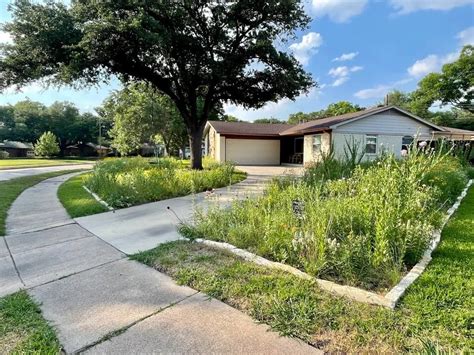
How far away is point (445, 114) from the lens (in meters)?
34.6

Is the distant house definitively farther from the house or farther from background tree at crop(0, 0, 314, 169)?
background tree at crop(0, 0, 314, 169)

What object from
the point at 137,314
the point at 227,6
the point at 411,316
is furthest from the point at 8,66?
the point at 411,316

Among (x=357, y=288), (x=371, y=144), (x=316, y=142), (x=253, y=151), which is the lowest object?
(x=357, y=288)

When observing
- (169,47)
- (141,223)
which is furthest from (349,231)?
(169,47)

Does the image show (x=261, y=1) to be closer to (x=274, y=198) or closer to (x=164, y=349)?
(x=274, y=198)

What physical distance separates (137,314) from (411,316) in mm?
2432

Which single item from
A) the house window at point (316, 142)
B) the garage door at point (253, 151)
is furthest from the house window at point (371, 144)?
the garage door at point (253, 151)

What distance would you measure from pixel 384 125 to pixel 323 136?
402 cm

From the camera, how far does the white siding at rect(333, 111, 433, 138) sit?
1814 centimetres

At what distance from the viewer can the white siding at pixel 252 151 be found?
80.7 feet

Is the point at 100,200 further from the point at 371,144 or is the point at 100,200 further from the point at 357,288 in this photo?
the point at 371,144

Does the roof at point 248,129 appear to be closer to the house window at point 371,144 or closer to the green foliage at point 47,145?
the house window at point 371,144

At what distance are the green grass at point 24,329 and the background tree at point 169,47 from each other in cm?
1020

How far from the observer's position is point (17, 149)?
173 feet
